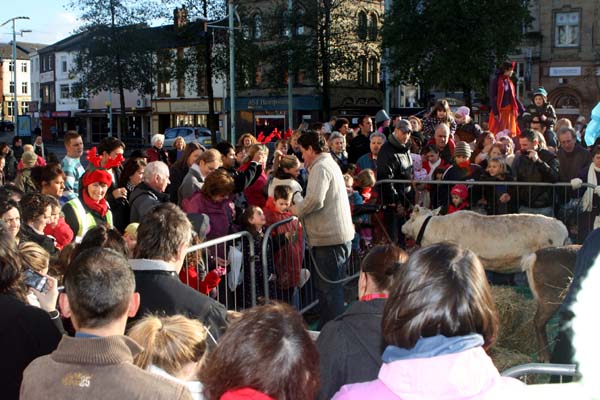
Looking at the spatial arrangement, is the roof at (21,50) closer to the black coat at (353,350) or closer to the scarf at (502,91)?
the scarf at (502,91)

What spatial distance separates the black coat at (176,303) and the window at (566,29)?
3899cm

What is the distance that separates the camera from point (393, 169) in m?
9.31

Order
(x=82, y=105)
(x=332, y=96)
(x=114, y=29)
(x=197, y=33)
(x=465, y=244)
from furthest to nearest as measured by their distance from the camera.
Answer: (x=82, y=105) → (x=332, y=96) → (x=114, y=29) → (x=197, y=33) → (x=465, y=244)

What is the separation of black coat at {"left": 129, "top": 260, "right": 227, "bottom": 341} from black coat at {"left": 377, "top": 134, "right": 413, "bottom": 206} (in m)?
5.75

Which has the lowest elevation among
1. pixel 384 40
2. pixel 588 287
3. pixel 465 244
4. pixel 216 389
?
pixel 465 244

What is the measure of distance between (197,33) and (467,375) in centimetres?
3594

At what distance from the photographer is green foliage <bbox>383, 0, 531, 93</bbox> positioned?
2975cm

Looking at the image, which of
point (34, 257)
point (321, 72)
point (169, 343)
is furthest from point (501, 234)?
point (321, 72)

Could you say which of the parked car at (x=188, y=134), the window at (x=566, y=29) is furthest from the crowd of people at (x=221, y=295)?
the window at (x=566, y=29)

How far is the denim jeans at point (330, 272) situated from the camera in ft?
22.4

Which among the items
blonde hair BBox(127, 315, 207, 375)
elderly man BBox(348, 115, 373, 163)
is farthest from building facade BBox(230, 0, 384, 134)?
blonde hair BBox(127, 315, 207, 375)

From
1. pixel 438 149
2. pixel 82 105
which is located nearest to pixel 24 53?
pixel 82 105

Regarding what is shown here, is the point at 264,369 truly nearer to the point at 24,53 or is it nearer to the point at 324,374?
the point at 324,374

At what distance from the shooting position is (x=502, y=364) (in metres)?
5.79
